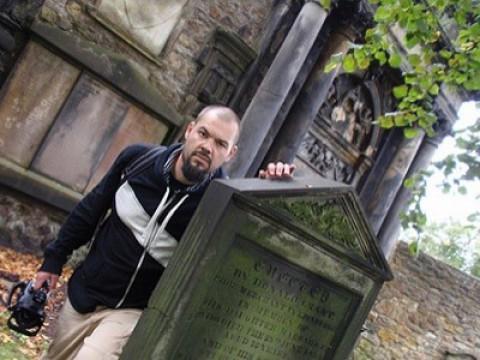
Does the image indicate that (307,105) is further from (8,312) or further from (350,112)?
(8,312)

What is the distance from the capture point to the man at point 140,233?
2312mm

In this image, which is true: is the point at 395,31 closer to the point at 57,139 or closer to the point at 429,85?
the point at 429,85

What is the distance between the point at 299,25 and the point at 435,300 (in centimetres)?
667

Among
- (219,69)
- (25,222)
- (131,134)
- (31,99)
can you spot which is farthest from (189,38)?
(25,222)

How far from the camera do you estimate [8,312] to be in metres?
4.18

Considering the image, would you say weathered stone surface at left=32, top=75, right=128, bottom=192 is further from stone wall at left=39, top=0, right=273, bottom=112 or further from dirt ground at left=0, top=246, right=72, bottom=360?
dirt ground at left=0, top=246, right=72, bottom=360

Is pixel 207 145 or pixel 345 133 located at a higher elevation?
pixel 345 133

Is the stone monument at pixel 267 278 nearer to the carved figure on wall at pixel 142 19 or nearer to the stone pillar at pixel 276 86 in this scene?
the stone pillar at pixel 276 86

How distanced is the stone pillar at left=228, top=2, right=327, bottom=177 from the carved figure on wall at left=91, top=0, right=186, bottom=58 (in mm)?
1450

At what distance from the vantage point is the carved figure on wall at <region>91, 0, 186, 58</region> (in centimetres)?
617

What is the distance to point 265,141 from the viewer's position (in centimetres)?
739

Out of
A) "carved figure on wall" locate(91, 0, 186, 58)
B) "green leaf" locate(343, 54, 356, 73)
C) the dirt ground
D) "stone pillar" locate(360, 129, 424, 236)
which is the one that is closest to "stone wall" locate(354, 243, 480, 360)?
"stone pillar" locate(360, 129, 424, 236)

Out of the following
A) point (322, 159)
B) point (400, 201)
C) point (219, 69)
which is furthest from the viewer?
point (400, 201)

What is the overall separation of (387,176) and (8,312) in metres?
7.07
